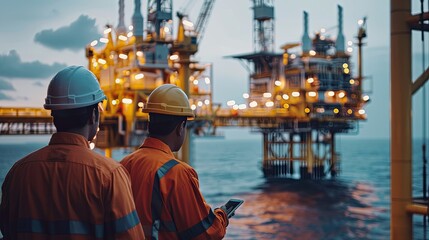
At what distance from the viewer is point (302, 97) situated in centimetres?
5119

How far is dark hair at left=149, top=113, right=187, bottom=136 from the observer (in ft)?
12.5

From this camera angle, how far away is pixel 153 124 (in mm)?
3846

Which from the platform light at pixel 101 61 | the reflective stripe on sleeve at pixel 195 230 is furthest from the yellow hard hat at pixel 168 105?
the platform light at pixel 101 61

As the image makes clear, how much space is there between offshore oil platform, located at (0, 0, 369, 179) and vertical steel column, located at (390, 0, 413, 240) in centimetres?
2571

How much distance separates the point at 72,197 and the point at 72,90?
54 centimetres

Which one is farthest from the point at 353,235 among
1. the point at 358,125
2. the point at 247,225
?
the point at 358,125

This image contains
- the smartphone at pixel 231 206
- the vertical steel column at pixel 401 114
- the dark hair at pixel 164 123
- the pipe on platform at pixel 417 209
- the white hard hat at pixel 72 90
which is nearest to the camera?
the white hard hat at pixel 72 90

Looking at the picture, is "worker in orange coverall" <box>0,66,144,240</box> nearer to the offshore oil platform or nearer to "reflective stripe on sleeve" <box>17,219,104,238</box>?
"reflective stripe on sleeve" <box>17,219,104,238</box>

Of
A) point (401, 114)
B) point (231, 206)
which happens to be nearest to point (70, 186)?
point (231, 206)

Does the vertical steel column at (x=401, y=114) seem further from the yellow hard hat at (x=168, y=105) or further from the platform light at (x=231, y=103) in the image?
the platform light at (x=231, y=103)

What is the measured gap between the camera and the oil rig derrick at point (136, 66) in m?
31.7

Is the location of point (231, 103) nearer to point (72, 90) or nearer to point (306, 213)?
point (306, 213)

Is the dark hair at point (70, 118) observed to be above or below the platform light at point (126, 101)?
below

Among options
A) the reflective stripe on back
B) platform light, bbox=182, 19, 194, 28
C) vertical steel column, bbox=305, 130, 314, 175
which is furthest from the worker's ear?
vertical steel column, bbox=305, 130, 314, 175
